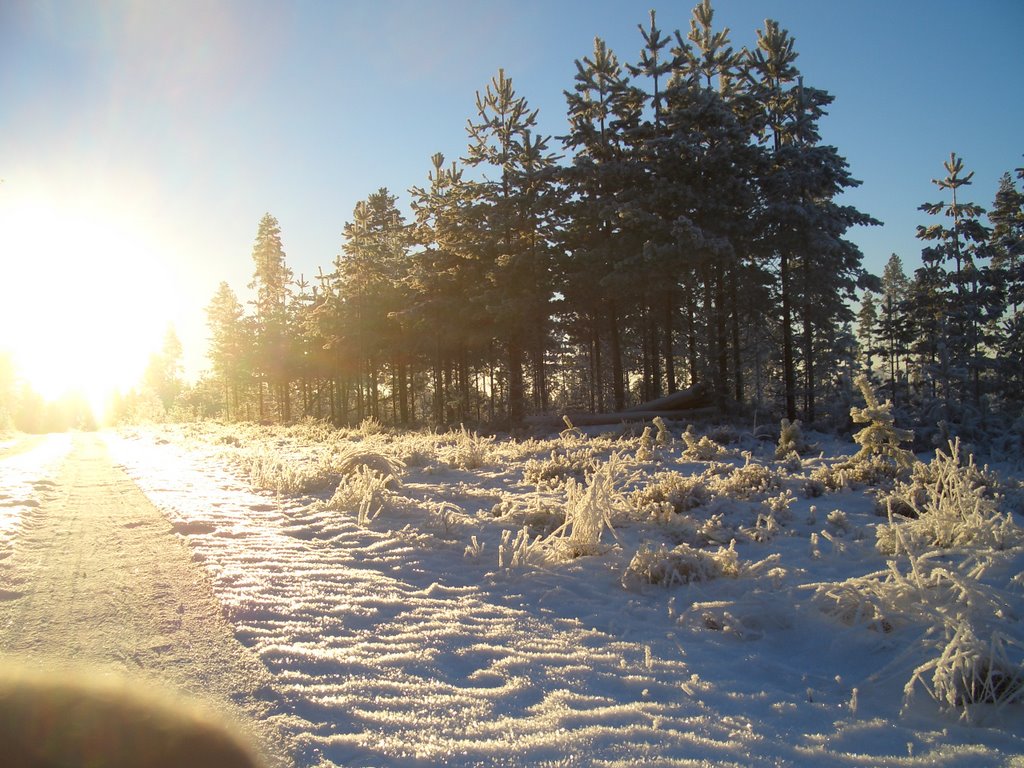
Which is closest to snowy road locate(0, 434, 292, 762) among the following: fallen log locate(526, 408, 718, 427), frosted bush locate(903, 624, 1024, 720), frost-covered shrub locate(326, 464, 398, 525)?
frost-covered shrub locate(326, 464, 398, 525)

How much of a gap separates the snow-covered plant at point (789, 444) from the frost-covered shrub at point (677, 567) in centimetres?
587


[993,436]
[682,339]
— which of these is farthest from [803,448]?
[682,339]

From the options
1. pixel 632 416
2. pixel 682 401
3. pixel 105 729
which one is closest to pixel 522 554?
pixel 105 729

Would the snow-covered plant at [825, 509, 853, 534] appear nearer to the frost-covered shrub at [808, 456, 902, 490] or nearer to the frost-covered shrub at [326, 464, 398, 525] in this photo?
the frost-covered shrub at [808, 456, 902, 490]

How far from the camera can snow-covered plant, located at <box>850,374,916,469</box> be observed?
741 cm

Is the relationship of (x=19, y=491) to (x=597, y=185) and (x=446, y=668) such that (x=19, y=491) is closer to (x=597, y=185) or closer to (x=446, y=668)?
(x=446, y=668)

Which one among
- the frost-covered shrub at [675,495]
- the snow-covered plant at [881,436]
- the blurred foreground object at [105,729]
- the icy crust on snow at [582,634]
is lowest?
the icy crust on snow at [582,634]

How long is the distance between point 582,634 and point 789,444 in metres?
7.90

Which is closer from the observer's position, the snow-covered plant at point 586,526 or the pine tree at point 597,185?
the snow-covered plant at point 586,526

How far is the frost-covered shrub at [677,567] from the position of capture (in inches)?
184

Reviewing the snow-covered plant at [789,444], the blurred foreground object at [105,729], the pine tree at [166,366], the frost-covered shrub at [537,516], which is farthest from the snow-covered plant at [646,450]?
the pine tree at [166,366]

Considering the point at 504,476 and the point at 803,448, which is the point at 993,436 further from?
the point at 504,476

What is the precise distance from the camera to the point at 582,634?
150 inches

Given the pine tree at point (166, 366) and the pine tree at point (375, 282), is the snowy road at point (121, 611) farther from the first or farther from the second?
the pine tree at point (166, 366)
